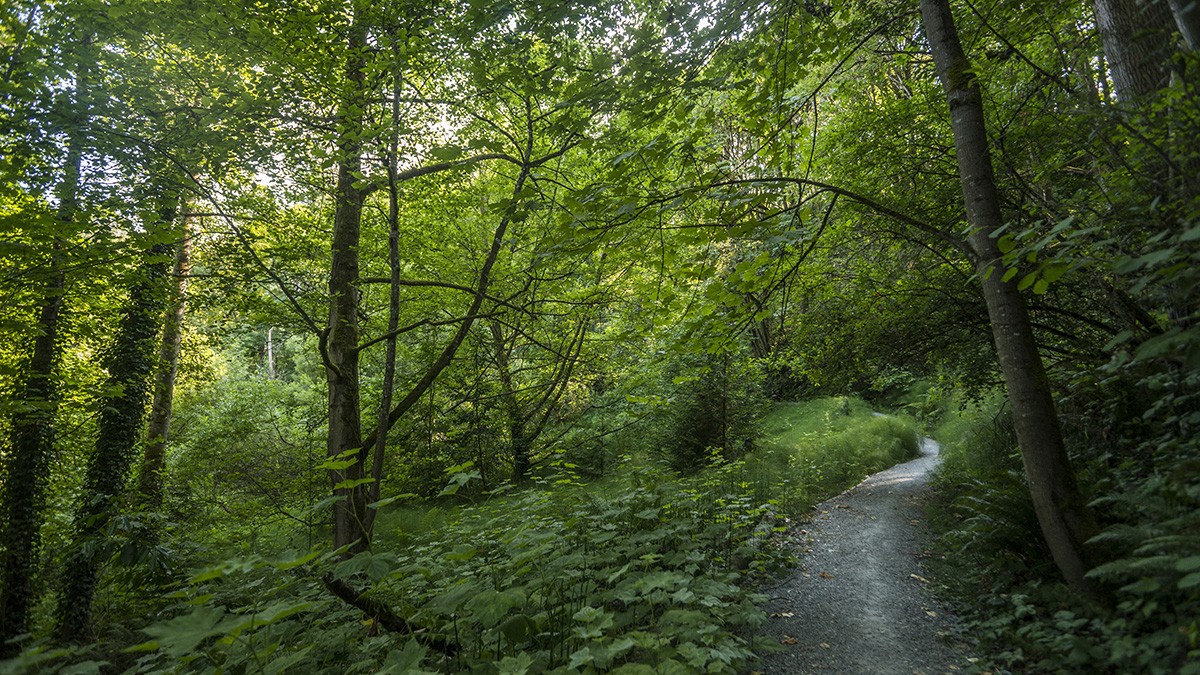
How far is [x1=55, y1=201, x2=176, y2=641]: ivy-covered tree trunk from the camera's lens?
24.1ft

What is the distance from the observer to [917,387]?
1755 centimetres

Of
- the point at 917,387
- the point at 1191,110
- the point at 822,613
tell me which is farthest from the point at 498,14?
the point at 917,387

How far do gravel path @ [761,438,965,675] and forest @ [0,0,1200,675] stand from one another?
229mm

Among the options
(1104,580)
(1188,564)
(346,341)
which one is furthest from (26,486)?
(1104,580)

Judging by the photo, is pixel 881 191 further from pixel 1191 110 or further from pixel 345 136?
pixel 345 136

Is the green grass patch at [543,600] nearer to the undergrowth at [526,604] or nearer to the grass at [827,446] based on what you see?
the undergrowth at [526,604]

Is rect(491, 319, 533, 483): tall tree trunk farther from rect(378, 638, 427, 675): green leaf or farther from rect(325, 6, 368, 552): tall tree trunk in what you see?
rect(378, 638, 427, 675): green leaf

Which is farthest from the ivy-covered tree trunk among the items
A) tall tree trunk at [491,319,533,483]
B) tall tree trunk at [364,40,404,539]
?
tall tree trunk at [491,319,533,483]

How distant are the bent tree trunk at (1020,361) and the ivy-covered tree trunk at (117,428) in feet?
31.9

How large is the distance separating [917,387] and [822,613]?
16.3m

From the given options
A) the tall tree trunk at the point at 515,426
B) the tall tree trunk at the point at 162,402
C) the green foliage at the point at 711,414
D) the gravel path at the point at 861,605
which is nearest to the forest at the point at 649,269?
the gravel path at the point at 861,605

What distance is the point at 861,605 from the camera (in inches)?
168

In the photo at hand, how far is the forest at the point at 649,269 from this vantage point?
9.13 ft

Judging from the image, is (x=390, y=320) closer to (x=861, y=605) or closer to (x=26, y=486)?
(x=861, y=605)
